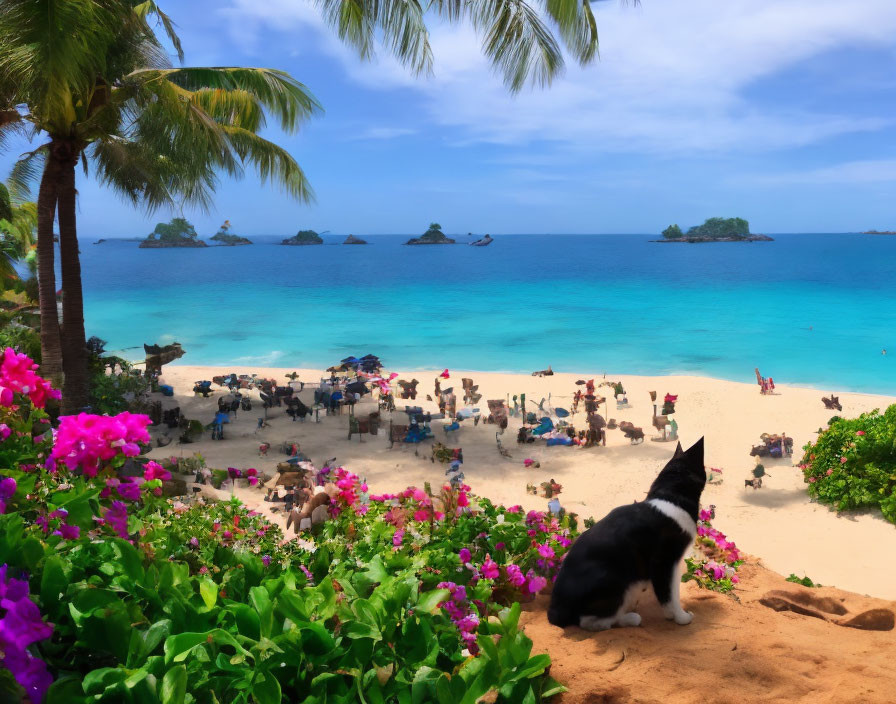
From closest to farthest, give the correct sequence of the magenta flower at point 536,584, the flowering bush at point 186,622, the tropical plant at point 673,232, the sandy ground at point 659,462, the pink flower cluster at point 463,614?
the flowering bush at point 186,622
the pink flower cluster at point 463,614
the magenta flower at point 536,584
the sandy ground at point 659,462
the tropical plant at point 673,232

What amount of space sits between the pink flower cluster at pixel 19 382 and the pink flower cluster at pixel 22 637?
210cm

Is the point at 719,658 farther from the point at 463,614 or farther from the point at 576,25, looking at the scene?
the point at 576,25

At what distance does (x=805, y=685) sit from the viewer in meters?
2.69

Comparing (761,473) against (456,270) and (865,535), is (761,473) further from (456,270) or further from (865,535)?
(456,270)

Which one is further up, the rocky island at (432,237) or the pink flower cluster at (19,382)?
the rocky island at (432,237)

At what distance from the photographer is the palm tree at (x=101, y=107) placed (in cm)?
758

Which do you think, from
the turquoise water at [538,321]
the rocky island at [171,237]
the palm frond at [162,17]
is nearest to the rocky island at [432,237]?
the rocky island at [171,237]

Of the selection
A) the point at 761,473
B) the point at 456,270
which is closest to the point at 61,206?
the point at 761,473

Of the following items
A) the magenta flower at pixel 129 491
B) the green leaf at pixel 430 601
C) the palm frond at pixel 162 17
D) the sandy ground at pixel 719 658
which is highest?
the palm frond at pixel 162 17

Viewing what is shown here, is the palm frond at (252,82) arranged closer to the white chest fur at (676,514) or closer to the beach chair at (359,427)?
the beach chair at (359,427)

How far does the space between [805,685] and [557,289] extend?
57.8 meters

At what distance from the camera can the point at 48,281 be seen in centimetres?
1027

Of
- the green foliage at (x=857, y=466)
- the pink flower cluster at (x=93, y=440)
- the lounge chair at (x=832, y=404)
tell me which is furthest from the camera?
the lounge chair at (x=832, y=404)

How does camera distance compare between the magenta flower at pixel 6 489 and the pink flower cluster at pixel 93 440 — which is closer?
the magenta flower at pixel 6 489
